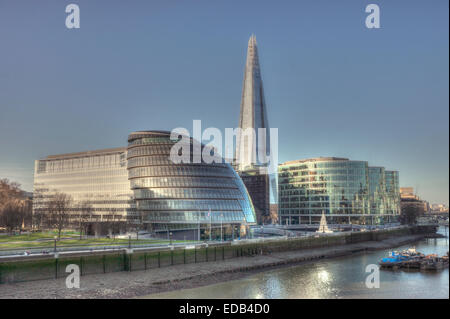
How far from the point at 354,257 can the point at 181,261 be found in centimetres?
3745

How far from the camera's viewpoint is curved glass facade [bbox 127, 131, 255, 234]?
316ft

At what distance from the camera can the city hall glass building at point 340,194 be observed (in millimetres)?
178375

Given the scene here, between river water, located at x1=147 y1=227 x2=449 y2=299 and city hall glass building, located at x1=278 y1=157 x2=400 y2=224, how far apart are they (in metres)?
116

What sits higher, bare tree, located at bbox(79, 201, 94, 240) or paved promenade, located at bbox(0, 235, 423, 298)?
bare tree, located at bbox(79, 201, 94, 240)

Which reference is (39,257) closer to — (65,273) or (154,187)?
(65,273)

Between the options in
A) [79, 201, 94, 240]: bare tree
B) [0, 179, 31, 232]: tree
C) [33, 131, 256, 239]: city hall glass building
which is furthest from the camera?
[33, 131, 256, 239]: city hall glass building

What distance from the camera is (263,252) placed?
2997 inches

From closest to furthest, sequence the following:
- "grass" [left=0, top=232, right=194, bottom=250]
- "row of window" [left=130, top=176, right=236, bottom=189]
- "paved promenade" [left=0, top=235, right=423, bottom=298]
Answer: "paved promenade" [left=0, top=235, right=423, bottom=298], "grass" [left=0, top=232, right=194, bottom=250], "row of window" [left=130, top=176, right=236, bottom=189]

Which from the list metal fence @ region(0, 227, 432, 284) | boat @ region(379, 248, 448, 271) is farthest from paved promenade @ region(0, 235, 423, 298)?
boat @ region(379, 248, 448, 271)

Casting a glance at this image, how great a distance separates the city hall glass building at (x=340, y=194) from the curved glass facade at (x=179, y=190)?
281 feet

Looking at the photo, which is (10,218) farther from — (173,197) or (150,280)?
(150,280)

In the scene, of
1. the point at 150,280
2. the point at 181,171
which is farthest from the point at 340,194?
the point at 150,280

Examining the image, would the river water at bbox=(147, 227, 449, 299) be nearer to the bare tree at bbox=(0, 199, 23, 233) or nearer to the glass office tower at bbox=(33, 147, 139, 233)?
the glass office tower at bbox=(33, 147, 139, 233)
